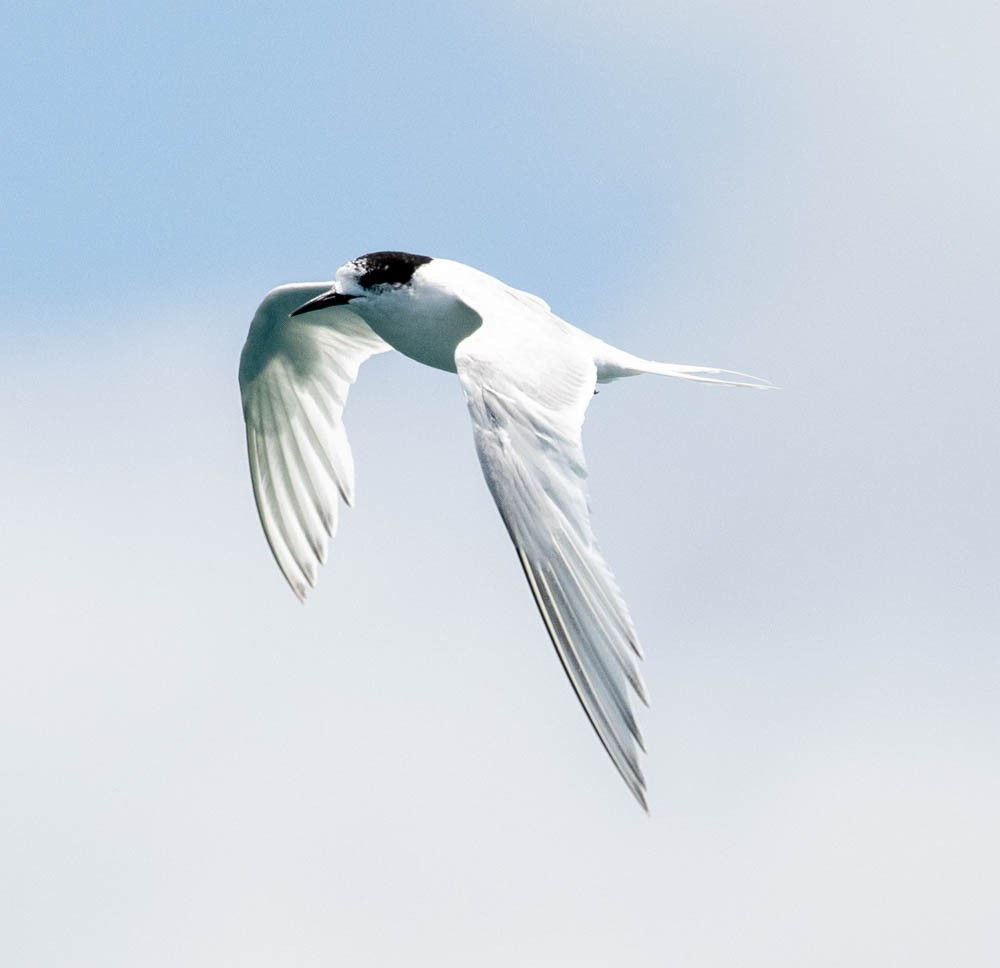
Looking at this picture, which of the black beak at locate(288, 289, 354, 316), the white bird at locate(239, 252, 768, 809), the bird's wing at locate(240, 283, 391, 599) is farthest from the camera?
the bird's wing at locate(240, 283, 391, 599)

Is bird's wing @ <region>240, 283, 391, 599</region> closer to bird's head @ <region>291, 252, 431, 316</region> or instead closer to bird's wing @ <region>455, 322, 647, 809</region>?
bird's head @ <region>291, 252, 431, 316</region>

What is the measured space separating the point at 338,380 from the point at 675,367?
3104 mm

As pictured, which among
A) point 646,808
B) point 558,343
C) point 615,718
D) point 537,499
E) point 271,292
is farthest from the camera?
point 271,292

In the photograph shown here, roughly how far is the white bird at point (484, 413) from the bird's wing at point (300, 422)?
0.01 m

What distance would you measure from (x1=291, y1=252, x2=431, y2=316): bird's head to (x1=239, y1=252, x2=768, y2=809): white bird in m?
0.01

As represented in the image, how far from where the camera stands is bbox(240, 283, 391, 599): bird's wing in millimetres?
13727

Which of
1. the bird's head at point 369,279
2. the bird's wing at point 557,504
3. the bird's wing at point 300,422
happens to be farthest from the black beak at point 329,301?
the bird's wing at point 557,504

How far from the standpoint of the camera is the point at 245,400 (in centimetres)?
1416

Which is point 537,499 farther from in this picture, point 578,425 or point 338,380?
point 338,380

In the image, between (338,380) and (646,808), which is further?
(338,380)

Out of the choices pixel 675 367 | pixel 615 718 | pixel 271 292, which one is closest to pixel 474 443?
pixel 615 718

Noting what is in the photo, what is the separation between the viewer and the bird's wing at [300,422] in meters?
13.7

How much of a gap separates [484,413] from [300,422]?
536cm

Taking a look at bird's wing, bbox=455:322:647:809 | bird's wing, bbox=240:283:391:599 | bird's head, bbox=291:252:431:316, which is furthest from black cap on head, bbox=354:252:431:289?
bird's wing, bbox=240:283:391:599
